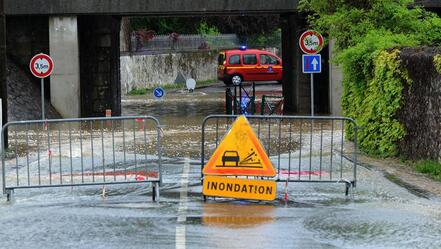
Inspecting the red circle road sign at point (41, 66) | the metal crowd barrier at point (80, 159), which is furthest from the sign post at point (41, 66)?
the metal crowd barrier at point (80, 159)

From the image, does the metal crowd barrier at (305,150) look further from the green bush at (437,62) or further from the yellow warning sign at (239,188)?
the green bush at (437,62)

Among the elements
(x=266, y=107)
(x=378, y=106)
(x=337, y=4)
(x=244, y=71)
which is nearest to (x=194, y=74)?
(x=244, y=71)

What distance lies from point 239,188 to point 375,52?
7086 mm

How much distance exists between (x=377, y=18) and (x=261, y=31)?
52.8m

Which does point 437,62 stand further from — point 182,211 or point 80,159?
point 80,159

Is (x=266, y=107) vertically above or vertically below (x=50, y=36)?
below

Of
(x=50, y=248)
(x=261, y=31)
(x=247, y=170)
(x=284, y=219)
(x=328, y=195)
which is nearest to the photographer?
(x=50, y=248)

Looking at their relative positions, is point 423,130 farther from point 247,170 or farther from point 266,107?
point 266,107

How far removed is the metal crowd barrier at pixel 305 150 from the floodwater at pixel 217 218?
0.92ft

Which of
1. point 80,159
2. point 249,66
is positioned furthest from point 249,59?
point 80,159

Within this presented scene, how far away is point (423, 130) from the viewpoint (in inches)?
594

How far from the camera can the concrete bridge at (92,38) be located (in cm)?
3159

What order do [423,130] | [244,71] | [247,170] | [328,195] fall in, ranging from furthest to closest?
1. [244,71]
2. [423,130]
3. [328,195]
4. [247,170]

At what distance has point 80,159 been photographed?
16734mm
